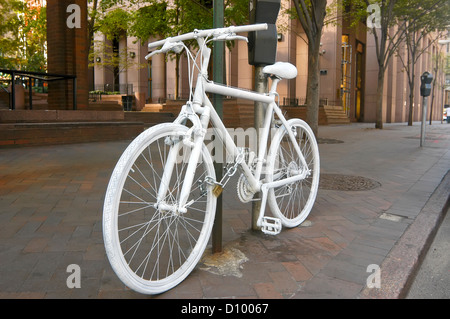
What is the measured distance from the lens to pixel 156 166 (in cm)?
253

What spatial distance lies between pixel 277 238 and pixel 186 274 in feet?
3.86

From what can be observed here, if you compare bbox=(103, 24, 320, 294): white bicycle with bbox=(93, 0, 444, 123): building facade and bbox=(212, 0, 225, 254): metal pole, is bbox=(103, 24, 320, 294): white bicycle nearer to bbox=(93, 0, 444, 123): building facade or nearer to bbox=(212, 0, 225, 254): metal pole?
bbox=(212, 0, 225, 254): metal pole

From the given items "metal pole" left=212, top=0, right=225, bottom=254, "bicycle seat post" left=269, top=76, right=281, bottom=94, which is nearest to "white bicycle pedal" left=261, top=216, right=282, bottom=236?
"metal pole" left=212, top=0, right=225, bottom=254

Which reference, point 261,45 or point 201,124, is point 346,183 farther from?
point 201,124

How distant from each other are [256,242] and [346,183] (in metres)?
3.03

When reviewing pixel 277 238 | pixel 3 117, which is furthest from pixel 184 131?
pixel 3 117

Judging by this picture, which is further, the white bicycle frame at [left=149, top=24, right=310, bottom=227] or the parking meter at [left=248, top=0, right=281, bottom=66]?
the parking meter at [left=248, top=0, right=281, bottom=66]

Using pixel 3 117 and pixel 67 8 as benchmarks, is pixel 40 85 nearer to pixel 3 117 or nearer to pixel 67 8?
pixel 67 8

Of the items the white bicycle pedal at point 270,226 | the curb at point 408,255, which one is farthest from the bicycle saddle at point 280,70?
the curb at point 408,255

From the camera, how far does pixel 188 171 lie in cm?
248

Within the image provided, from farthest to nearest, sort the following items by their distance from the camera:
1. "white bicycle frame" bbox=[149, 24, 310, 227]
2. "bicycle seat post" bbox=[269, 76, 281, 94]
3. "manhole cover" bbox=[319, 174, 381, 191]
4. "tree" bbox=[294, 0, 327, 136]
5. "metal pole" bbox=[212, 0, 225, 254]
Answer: "tree" bbox=[294, 0, 327, 136] → "manhole cover" bbox=[319, 174, 381, 191] → "bicycle seat post" bbox=[269, 76, 281, 94] → "metal pole" bbox=[212, 0, 225, 254] → "white bicycle frame" bbox=[149, 24, 310, 227]

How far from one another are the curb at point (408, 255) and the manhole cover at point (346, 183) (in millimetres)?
1093

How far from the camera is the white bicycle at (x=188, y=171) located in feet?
7.17

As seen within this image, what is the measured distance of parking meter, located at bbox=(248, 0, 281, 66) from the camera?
133 inches
